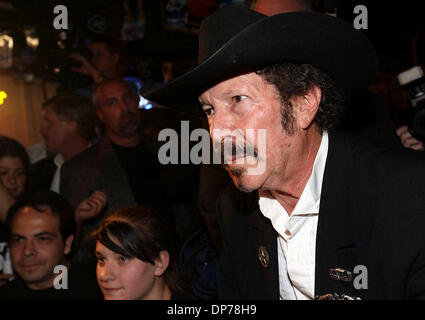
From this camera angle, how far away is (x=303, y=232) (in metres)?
1.68

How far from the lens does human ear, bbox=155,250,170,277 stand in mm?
2423

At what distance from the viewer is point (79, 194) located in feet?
9.00

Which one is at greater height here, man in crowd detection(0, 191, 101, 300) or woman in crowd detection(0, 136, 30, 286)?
woman in crowd detection(0, 136, 30, 286)

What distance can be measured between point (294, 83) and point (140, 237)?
1358 millimetres

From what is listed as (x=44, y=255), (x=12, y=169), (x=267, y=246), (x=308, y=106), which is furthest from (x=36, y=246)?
→ (x=308, y=106)

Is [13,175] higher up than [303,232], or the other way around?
[13,175]

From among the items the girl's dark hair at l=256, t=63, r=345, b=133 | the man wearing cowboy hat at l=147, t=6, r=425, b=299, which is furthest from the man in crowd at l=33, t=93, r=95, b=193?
the girl's dark hair at l=256, t=63, r=345, b=133

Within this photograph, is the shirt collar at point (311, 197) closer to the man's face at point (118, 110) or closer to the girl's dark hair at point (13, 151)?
the man's face at point (118, 110)

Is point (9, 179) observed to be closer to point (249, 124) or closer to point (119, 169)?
point (119, 169)

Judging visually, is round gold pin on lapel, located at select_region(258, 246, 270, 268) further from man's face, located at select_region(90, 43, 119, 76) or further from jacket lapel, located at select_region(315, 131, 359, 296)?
man's face, located at select_region(90, 43, 119, 76)

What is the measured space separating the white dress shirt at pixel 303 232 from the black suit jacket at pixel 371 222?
7 cm
